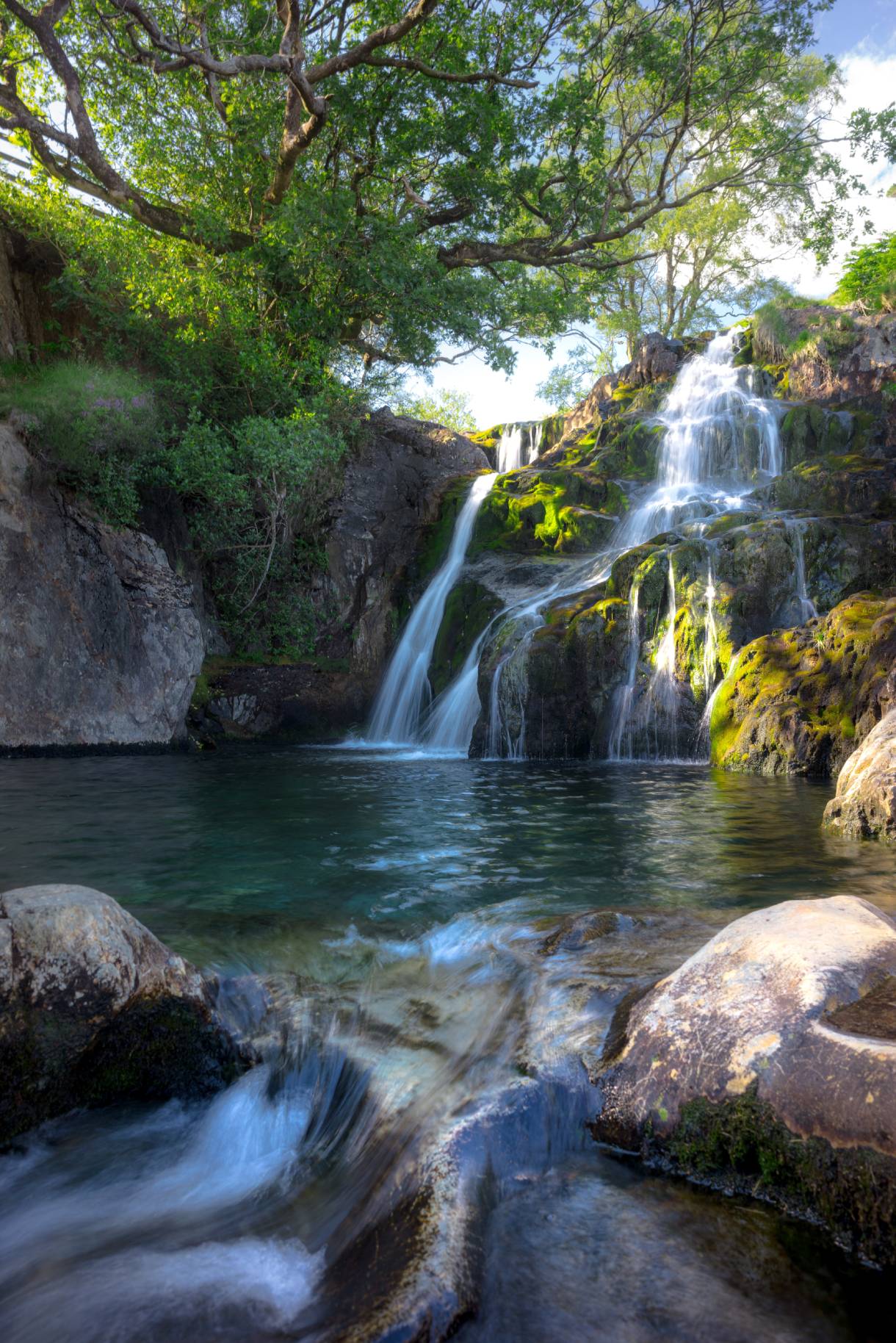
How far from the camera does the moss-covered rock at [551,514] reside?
18.4 meters

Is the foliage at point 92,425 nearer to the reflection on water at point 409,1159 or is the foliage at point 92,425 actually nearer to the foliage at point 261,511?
the foliage at point 261,511

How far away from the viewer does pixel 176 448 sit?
48.2 ft

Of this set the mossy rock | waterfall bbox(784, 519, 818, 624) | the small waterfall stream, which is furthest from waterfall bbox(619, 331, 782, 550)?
waterfall bbox(784, 519, 818, 624)

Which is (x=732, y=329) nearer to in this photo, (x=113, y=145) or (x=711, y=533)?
(x=711, y=533)

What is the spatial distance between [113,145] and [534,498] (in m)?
11.5

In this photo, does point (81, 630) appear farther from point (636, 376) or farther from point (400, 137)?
point (636, 376)

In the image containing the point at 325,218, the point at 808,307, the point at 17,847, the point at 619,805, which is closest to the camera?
the point at 17,847

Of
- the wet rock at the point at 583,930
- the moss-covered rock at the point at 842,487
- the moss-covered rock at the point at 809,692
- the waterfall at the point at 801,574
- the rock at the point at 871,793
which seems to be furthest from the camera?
the moss-covered rock at the point at 842,487

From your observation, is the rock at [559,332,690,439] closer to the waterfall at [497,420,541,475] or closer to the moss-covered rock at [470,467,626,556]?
the waterfall at [497,420,541,475]

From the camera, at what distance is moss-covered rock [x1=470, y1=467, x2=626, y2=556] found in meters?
18.4

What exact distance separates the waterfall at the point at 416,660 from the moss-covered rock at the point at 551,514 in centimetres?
47

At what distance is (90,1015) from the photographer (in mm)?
2832

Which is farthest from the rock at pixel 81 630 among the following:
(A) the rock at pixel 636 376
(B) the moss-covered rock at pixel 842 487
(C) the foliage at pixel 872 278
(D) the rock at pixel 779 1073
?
(C) the foliage at pixel 872 278

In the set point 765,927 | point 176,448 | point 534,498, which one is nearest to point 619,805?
point 765,927
